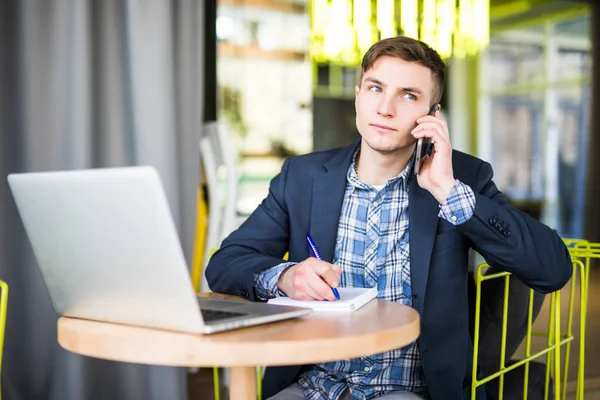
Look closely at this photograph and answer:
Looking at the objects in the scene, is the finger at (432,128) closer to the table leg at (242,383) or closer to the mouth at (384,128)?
the mouth at (384,128)

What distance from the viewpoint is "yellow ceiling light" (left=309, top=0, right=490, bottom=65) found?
5.91m

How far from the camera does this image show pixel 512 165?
10789 millimetres

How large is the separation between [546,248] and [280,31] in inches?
261

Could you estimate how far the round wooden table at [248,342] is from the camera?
1051 millimetres

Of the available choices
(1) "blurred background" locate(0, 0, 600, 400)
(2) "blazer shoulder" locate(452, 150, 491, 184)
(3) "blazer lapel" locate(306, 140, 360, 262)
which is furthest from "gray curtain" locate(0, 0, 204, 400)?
(2) "blazer shoulder" locate(452, 150, 491, 184)

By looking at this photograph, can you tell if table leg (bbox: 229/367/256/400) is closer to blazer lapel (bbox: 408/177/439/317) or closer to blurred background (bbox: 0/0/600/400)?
blazer lapel (bbox: 408/177/439/317)

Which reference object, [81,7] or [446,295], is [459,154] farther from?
[81,7]

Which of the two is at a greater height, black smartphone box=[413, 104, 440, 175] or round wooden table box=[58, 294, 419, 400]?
black smartphone box=[413, 104, 440, 175]

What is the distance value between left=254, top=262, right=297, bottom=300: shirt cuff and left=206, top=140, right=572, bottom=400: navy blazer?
19 millimetres

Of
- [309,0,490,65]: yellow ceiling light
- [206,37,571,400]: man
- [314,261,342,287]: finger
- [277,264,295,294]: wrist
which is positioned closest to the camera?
[314,261,342,287]: finger

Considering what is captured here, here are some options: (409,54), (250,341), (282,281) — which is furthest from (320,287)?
(409,54)

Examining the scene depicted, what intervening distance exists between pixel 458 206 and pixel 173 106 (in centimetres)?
174

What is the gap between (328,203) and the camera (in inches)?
70.3

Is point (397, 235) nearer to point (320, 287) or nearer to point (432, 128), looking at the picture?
point (432, 128)
